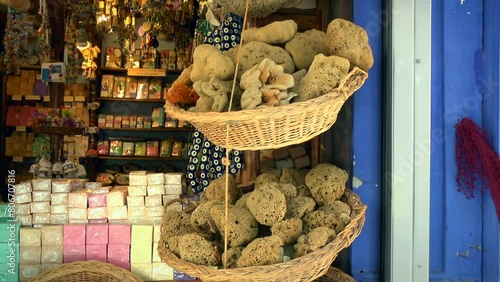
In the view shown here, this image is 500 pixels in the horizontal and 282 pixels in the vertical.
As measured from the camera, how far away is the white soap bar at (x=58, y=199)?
230cm

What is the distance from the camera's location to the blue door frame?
1.62 metres

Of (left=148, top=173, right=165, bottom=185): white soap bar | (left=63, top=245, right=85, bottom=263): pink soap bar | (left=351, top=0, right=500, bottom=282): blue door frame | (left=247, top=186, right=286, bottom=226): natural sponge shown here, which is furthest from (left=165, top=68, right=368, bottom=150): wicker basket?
(left=63, top=245, right=85, bottom=263): pink soap bar

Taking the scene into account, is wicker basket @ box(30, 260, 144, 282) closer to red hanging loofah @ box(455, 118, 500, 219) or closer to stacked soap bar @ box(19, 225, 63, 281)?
stacked soap bar @ box(19, 225, 63, 281)

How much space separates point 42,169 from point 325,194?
9.26ft

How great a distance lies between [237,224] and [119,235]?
1224mm

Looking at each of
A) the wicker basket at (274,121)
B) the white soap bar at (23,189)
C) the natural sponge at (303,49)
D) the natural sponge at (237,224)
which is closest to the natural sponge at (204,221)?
the natural sponge at (237,224)

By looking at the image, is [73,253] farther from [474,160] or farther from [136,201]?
[474,160]

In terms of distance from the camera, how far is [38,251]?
7.29ft

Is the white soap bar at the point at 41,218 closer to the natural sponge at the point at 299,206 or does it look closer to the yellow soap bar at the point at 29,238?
the yellow soap bar at the point at 29,238

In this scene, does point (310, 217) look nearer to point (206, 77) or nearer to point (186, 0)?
point (206, 77)

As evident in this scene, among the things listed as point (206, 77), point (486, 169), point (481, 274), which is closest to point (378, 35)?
point (486, 169)

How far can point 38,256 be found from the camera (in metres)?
2.22

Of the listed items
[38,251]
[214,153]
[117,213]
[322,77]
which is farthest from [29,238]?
[322,77]

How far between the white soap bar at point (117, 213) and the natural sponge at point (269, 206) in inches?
48.8
